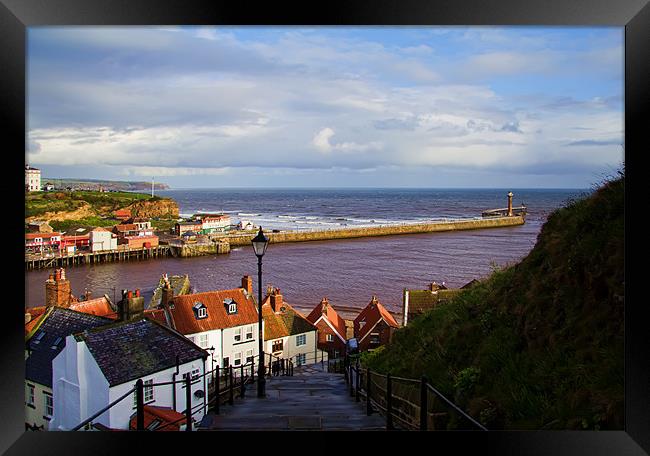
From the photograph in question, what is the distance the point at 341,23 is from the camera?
311cm

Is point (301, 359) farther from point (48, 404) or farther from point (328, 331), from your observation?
point (48, 404)

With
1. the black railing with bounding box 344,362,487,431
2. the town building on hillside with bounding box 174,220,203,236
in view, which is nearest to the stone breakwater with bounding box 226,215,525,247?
the town building on hillside with bounding box 174,220,203,236

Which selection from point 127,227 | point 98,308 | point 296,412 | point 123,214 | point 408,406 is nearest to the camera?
point 296,412

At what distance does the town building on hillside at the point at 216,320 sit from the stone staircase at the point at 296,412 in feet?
16.5

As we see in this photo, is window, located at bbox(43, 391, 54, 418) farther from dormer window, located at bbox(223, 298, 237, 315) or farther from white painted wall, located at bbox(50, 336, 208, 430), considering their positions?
dormer window, located at bbox(223, 298, 237, 315)

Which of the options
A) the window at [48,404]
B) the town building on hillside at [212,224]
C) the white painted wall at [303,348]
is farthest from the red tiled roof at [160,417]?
the town building on hillside at [212,224]

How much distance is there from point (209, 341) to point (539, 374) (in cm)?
770

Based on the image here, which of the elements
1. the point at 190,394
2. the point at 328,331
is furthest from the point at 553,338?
the point at 328,331

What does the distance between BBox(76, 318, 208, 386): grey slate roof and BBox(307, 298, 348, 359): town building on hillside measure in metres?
4.65

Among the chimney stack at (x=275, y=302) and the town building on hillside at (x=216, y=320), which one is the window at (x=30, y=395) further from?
the chimney stack at (x=275, y=302)

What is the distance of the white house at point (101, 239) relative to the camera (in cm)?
1734

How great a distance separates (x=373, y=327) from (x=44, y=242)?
9.85 metres

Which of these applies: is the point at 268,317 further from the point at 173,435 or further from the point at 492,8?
the point at 492,8
